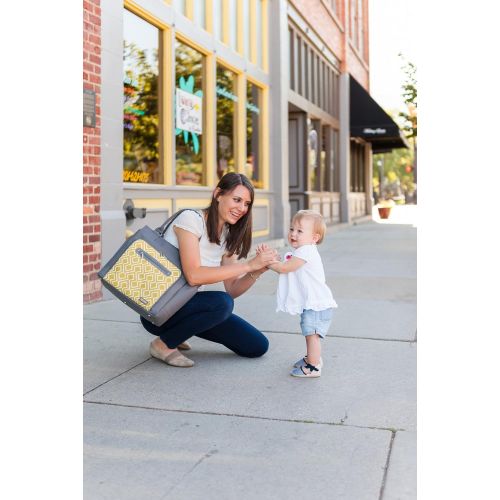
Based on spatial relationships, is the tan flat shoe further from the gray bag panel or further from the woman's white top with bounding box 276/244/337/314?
the woman's white top with bounding box 276/244/337/314

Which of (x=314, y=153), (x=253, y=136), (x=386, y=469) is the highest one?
(x=314, y=153)

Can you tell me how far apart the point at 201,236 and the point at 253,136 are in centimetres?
881

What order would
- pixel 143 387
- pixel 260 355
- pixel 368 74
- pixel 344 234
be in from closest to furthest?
pixel 143 387 < pixel 260 355 < pixel 344 234 < pixel 368 74

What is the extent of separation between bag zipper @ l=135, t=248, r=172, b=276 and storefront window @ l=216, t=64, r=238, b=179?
22.1ft

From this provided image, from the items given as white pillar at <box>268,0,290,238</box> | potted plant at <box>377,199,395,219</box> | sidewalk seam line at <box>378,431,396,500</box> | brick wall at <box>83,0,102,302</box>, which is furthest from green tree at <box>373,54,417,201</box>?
sidewalk seam line at <box>378,431,396,500</box>

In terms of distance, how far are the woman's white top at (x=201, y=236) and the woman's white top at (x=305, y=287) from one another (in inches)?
18.7

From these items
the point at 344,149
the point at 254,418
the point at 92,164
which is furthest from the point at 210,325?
the point at 344,149

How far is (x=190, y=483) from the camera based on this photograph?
267 centimetres

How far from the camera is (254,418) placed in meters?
3.45

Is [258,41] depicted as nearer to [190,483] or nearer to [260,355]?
[260,355]

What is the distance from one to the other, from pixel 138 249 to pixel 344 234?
45.9 ft

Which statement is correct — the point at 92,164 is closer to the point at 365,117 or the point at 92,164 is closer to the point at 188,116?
the point at 188,116
